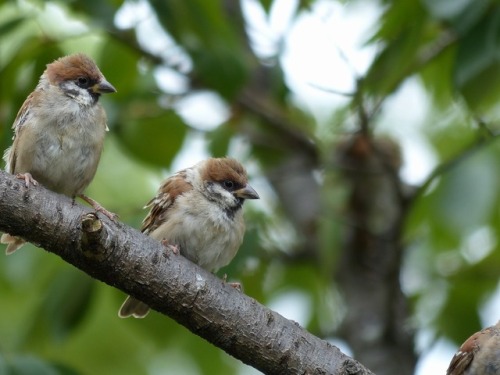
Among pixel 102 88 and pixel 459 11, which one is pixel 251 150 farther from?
pixel 459 11

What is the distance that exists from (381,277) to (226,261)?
2.25m

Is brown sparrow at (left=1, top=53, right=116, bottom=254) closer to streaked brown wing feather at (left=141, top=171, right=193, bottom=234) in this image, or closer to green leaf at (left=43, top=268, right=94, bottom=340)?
streaked brown wing feather at (left=141, top=171, right=193, bottom=234)

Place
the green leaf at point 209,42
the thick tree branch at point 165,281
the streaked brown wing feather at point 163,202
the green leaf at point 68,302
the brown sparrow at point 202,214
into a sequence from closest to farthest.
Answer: the thick tree branch at point 165,281 → the brown sparrow at point 202,214 → the streaked brown wing feather at point 163,202 → the green leaf at point 209,42 → the green leaf at point 68,302

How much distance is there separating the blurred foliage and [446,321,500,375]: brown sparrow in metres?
0.64

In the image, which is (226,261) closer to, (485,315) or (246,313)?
(246,313)

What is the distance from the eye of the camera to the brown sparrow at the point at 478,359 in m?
5.75

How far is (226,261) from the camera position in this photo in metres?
5.78

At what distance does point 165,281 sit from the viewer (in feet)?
14.0

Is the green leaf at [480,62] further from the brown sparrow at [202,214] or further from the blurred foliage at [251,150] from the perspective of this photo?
the brown sparrow at [202,214]

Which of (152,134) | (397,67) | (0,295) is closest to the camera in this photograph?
(397,67)

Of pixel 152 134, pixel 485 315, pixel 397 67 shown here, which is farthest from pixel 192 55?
pixel 485 315

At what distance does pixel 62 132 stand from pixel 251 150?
10.7 ft

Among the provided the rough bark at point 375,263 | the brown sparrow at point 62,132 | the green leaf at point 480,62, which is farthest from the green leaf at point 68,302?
the green leaf at point 480,62

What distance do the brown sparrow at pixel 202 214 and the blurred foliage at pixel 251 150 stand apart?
0.22m
